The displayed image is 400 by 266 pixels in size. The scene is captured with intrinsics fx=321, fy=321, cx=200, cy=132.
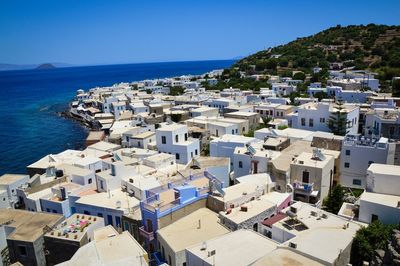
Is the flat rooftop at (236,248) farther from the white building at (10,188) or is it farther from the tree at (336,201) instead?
the white building at (10,188)

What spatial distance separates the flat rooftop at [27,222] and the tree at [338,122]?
3100 cm

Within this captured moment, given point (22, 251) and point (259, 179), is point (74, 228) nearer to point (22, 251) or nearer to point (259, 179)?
point (22, 251)

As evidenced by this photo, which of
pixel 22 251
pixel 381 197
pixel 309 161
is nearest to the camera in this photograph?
pixel 22 251

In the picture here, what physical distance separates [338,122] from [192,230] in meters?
26.7

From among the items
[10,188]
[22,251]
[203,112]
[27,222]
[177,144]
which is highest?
[203,112]

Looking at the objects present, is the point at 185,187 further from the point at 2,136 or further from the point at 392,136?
the point at 2,136

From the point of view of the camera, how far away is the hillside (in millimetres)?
95244

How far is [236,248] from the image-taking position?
51.0 ft

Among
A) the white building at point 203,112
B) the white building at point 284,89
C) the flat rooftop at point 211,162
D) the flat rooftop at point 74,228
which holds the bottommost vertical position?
the flat rooftop at point 74,228

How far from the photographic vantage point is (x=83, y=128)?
244 ft

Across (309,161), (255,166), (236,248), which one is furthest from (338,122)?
(236,248)

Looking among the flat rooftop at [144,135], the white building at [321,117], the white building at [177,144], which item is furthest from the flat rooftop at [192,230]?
the white building at [321,117]

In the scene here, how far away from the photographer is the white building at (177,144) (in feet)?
120

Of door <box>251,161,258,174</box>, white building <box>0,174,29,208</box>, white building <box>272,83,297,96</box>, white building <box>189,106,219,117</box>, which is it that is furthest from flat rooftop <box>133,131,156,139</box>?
white building <box>272,83,297,96</box>
